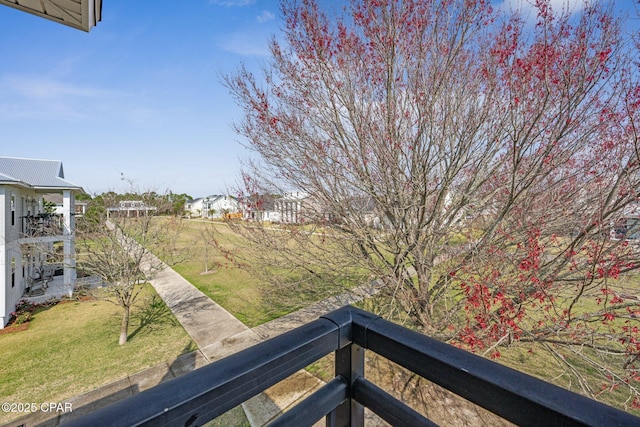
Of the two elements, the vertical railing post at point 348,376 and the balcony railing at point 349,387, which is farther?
the vertical railing post at point 348,376

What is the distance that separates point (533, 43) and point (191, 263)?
16374 millimetres

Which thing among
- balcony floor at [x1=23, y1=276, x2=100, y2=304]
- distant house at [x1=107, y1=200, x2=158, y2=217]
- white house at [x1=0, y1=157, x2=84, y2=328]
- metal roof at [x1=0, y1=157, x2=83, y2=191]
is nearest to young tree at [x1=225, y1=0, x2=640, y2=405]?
distant house at [x1=107, y1=200, x2=158, y2=217]

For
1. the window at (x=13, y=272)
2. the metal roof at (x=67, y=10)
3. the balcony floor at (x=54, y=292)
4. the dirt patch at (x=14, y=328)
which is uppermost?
the metal roof at (x=67, y=10)

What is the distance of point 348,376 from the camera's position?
1.10m

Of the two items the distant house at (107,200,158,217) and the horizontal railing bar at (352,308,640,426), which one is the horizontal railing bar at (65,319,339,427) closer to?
the horizontal railing bar at (352,308,640,426)

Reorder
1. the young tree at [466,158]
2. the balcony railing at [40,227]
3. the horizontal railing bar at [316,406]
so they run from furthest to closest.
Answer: the balcony railing at [40,227] < the young tree at [466,158] < the horizontal railing bar at [316,406]

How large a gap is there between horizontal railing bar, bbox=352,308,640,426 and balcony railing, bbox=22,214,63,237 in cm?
1434

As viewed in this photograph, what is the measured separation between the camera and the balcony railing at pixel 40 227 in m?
10.9

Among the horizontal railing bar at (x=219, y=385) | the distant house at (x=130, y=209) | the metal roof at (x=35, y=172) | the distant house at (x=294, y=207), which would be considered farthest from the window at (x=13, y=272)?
the horizontal railing bar at (x=219, y=385)

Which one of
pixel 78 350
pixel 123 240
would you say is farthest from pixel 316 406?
pixel 123 240

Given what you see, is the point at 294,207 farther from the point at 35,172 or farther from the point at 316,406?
the point at 35,172

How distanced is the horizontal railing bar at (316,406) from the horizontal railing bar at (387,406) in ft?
0.19

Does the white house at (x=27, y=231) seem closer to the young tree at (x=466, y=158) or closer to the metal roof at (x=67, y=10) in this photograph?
the young tree at (x=466, y=158)

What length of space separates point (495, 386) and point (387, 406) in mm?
413
